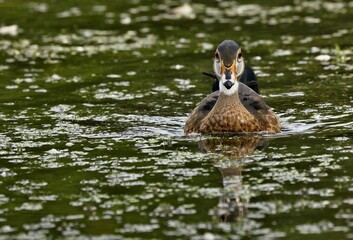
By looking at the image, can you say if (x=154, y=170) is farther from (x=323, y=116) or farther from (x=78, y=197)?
(x=323, y=116)

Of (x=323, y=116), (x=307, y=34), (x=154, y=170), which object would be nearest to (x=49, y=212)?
(x=154, y=170)

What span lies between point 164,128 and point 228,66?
1417 mm

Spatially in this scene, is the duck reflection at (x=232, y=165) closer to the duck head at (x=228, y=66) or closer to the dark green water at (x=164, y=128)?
the dark green water at (x=164, y=128)

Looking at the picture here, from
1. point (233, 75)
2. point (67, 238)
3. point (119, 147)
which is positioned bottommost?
point (67, 238)

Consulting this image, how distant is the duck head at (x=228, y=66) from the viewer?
1331 centimetres

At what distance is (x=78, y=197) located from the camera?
1008 centimetres

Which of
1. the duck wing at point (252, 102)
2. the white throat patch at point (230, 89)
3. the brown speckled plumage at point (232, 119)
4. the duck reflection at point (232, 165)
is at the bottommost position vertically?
the duck reflection at point (232, 165)

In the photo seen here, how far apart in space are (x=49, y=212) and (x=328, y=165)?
3.22 m

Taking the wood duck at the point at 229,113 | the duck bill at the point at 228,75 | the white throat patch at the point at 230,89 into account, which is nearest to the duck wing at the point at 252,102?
the wood duck at the point at 229,113

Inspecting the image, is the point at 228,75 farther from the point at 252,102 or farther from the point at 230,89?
the point at 252,102

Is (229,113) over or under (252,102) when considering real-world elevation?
under

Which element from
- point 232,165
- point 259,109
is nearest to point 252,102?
point 259,109

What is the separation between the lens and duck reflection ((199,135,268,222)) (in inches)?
369

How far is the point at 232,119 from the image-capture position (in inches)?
524
